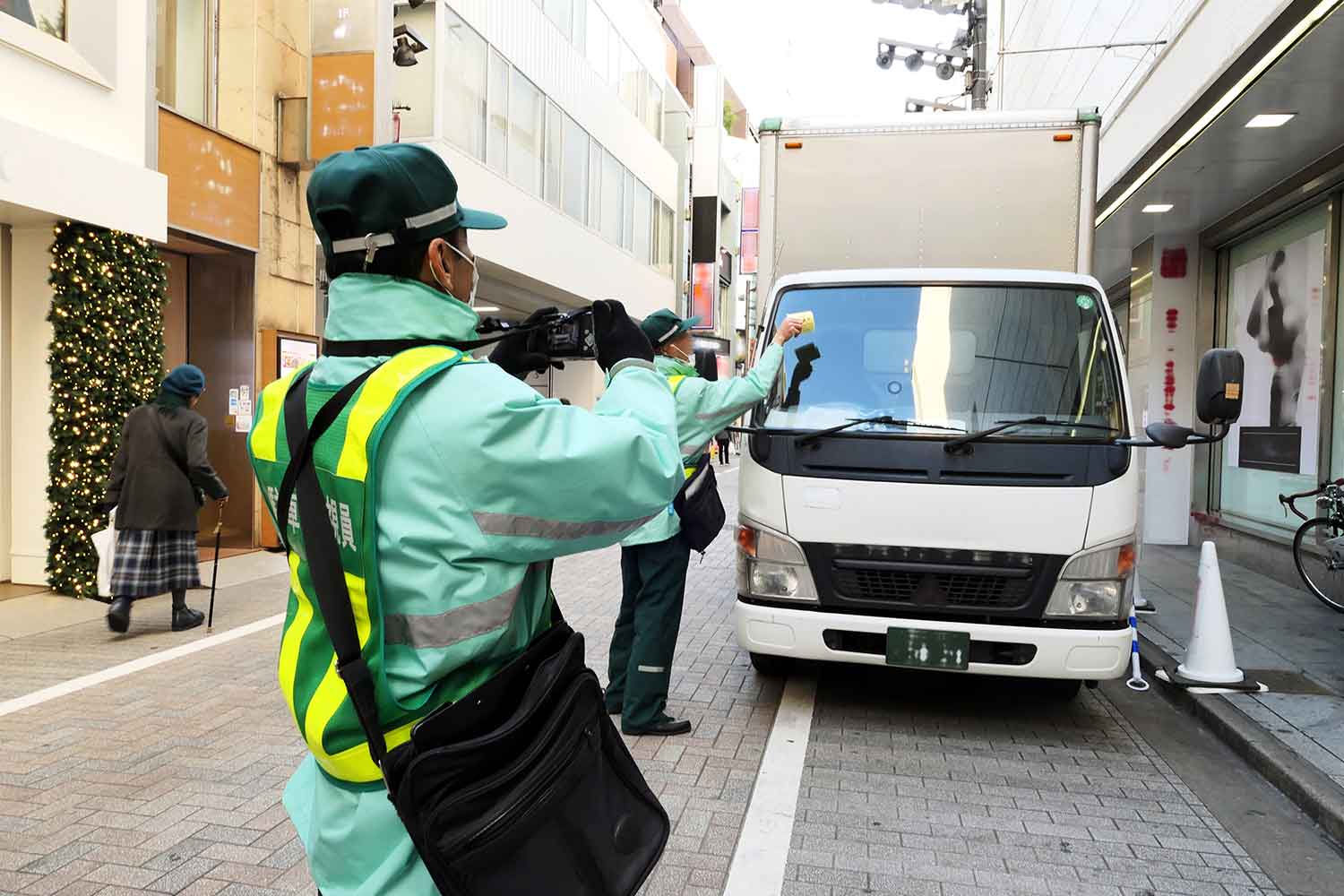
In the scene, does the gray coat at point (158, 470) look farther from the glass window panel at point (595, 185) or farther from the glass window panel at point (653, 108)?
the glass window panel at point (653, 108)

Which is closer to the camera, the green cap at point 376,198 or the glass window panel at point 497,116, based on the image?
the green cap at point 376,198

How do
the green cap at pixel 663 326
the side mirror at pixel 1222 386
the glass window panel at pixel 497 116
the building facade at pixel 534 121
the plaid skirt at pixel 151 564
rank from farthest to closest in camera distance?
the glass window panel at pixel 497 116 → the building facade at pixel 534 121 → the plaid skirt at pixel 151 564 → the green cap at pixel 663 326 → the side mirror at pixel 1222 386

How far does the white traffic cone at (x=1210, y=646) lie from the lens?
18.6ft

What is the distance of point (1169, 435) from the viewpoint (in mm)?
4641

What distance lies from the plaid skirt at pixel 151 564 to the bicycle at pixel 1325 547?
28.8 feet

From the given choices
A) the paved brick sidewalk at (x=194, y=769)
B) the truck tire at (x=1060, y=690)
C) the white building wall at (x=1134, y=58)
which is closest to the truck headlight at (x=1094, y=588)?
the truck tire at (x=1060, y=690)

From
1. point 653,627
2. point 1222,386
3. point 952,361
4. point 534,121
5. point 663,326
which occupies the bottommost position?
point 653,627

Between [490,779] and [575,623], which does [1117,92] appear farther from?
[490,779]

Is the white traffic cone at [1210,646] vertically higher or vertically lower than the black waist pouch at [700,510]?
lower

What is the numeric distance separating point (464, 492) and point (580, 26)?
22.1 m

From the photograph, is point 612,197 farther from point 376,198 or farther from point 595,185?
point 376,198

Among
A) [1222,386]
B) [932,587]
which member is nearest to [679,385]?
[932,587]

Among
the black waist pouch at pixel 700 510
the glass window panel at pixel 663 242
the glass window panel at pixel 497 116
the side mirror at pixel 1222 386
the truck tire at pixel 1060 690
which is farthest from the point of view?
the glass window panel at pixel 663 242

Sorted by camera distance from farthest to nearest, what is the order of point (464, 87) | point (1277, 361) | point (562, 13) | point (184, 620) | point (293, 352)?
point (562, 13) < point (464, 87) < point (293, 352) < point (1277, 361) < point (184, 620)
